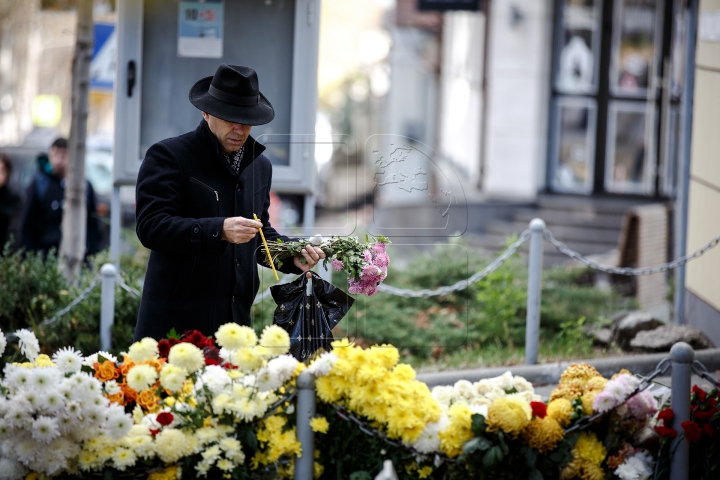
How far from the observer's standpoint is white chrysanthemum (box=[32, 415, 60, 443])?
3119mm

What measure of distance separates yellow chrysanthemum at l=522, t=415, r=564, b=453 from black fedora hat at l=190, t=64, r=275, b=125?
1621mm

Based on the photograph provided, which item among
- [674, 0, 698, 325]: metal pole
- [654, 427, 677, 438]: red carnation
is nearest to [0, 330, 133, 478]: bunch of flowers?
[654, 427, 677, 438]: red carnation

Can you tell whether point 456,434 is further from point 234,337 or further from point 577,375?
point 234,337

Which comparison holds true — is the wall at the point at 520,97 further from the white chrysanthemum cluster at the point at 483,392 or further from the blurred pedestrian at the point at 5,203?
the white chrysanthemum cluster at the point at 483,392

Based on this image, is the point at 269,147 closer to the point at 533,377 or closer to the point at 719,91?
the point at 533,377

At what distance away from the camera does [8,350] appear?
6.27m

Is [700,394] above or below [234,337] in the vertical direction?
below

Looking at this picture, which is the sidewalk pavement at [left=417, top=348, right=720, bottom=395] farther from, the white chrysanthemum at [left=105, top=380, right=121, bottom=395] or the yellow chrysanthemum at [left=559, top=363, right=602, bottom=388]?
the white chrysanthemum at [left=105, top=380, right=121, bottom=395]

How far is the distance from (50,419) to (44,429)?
4 centimetres

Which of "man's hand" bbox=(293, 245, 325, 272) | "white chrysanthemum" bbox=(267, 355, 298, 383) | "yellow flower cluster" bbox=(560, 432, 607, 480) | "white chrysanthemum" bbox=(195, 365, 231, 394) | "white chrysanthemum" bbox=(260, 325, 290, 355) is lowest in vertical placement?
Answer: "yellow flower cluster" bbox=(560, 432, 607, 480)

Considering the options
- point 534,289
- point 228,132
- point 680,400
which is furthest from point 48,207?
point 680,400

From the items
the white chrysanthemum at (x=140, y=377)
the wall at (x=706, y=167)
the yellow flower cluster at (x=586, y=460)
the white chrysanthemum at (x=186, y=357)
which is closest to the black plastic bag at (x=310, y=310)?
the white chrysanthemum at (x=186, y=357)

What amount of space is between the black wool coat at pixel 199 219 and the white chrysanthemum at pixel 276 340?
394mm

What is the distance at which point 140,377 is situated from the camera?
3.39 metres
